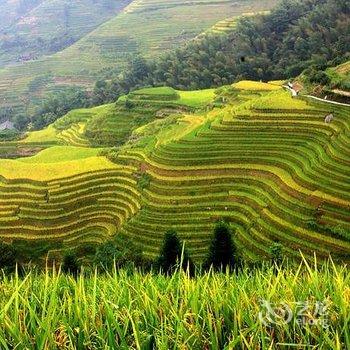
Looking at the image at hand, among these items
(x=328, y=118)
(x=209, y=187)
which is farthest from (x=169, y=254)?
(x=328, y=118)

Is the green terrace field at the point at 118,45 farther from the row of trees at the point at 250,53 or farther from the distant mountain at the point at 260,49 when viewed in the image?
the distant mountain at the point at 260,49

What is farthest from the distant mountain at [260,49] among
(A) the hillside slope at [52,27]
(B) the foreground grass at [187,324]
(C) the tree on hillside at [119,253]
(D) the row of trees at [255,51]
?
(A) the hillside slope at [52,27]

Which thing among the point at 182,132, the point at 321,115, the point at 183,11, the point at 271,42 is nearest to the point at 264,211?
the point at 321,115

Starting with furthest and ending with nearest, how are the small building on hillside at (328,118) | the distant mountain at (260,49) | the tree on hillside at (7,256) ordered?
the distant mountain at (260,49) < the small building on hillside at (328,118) < the tree on hillside at (7,256)

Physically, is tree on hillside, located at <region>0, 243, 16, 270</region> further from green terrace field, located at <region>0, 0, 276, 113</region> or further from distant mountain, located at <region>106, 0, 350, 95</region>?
green terrace field, located at <region>0, 0, 276, 113</region>

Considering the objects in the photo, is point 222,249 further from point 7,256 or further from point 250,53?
point 250,53

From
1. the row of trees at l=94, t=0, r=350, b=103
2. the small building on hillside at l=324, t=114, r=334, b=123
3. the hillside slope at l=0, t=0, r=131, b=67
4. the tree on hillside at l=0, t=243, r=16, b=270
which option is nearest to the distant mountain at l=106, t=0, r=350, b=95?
the row of trees at l=94, t=0, r=350, b=103
